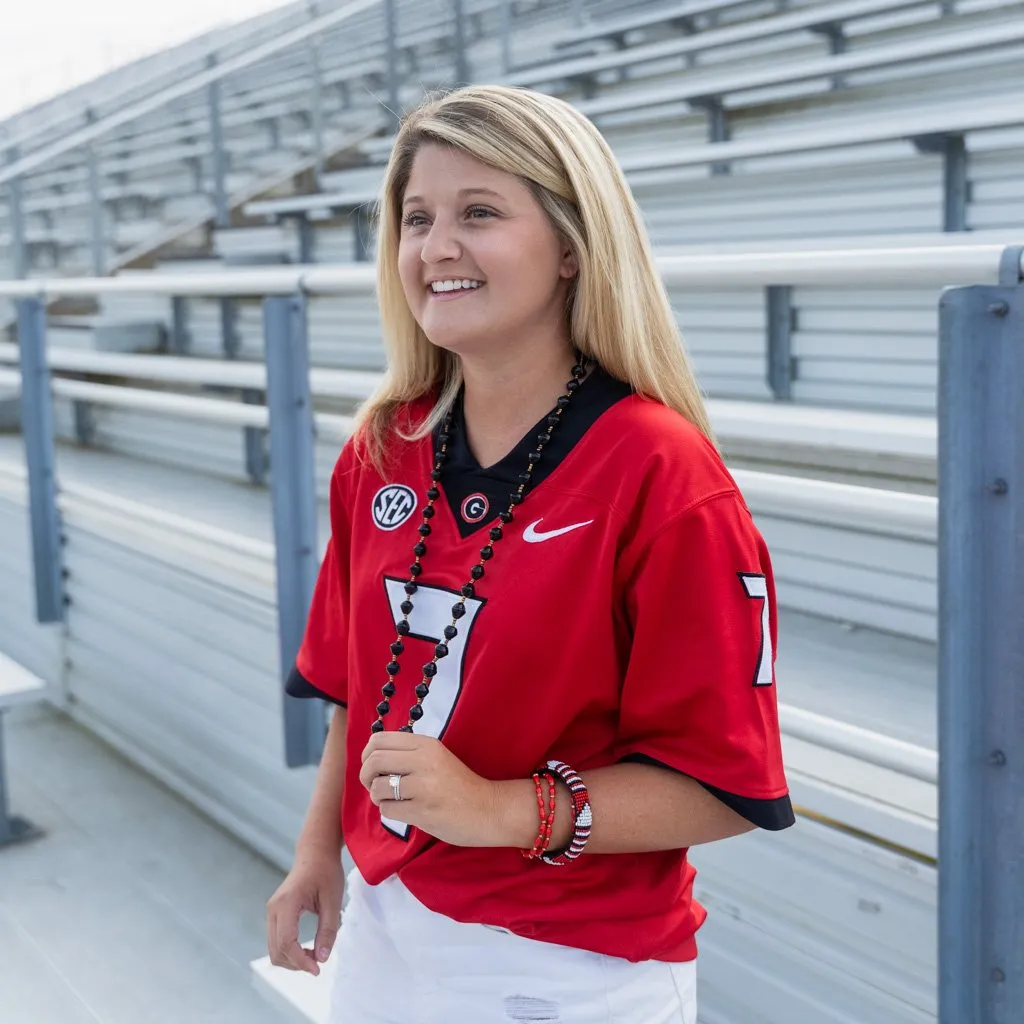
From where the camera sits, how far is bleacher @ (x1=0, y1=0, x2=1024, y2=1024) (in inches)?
58.1

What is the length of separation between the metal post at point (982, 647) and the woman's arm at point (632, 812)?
291mm

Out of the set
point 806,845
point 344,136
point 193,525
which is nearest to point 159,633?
point 193,525

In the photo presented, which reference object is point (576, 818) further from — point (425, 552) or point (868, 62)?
point (868, 62)

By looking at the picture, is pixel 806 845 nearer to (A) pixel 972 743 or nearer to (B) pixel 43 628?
(A) pixel 972 743

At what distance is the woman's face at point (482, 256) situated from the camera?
0.96 meters

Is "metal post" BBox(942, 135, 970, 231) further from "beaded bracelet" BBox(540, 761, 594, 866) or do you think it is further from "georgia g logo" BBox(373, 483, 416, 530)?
"beaded bracelet" BBox(540, 761, 594, 866)

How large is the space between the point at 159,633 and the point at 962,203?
223 centimetres

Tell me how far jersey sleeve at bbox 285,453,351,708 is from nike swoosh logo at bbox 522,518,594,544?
269mm

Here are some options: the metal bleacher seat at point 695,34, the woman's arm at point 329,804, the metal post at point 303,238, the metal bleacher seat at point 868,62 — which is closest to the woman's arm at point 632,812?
the woman's arm at point 329,804

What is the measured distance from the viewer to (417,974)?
100 centimetres

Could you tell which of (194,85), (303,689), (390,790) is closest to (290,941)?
(303,689)

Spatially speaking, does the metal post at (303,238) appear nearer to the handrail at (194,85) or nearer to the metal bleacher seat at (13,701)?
the handrail at (194,85)

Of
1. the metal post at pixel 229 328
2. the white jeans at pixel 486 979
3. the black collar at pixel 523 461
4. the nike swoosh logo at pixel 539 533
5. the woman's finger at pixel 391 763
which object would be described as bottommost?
the white jeans at pixel 486 979

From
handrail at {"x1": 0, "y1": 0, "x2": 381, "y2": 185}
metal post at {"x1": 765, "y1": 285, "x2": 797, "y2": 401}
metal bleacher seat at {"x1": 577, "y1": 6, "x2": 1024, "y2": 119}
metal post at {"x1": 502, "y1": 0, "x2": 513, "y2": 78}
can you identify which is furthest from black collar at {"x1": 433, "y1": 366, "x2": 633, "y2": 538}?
metal post at {"x1": 502, "y1": 0, "x2": 513, "y2": 78}
